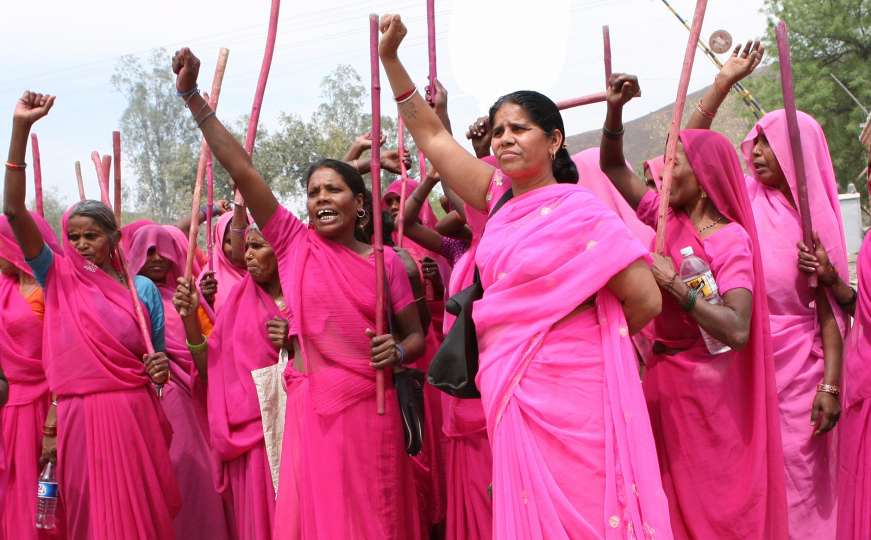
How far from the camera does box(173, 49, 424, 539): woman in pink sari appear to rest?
401cm

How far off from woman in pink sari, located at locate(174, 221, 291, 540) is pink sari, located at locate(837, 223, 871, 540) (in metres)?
2.67

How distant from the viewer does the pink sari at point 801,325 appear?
4363mm

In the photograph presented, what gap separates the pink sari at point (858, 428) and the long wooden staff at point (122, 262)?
3.46 metres

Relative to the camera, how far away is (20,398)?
5121 millimetres

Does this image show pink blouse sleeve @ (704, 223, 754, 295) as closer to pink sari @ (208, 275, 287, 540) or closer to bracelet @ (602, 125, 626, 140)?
bracelet @ (602, 125, 626, 140)

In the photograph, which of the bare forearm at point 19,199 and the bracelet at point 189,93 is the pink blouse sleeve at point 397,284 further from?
the bare forearm at point 19,199

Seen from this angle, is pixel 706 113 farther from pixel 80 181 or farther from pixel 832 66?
pixel 832 66

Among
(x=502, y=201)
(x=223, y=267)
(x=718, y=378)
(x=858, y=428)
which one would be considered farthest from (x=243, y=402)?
(x=858, y=428)

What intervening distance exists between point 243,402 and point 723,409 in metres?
2.47

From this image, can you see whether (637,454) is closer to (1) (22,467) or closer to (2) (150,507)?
(2) (150,507)

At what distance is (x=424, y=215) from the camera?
6598 millimetres

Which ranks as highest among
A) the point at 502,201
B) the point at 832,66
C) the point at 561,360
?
the point at 832,66

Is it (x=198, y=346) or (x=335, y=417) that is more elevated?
(x=198, y=346)

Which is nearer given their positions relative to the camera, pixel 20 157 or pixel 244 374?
pixel 20 157
